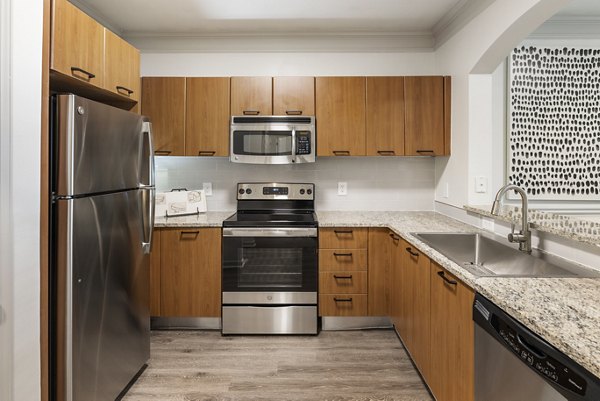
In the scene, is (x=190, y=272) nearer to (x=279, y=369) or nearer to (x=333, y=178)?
(x=279, y=369)

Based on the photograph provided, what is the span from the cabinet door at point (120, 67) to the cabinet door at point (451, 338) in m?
1.93

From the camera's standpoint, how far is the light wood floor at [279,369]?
215 cm

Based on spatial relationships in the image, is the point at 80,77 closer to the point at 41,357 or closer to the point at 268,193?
the point at 41,357

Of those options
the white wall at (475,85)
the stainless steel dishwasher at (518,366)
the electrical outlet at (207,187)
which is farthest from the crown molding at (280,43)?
the stainless steel dishwasher at (518,366)

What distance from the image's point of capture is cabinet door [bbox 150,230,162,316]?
9.52 feet

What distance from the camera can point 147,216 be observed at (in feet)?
7.52

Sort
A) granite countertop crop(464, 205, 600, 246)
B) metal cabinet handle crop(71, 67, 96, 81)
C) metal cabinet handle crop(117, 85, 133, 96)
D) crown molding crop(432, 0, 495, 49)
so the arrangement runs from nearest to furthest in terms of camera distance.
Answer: granite countertop crop(464, 205, 600, 246) → metal cabinet handle crop(71, 67, 96, 81) → metal cabinet handle crop(117, 85, 133, 96) → crown molding crop(432, 0, 495, 49)

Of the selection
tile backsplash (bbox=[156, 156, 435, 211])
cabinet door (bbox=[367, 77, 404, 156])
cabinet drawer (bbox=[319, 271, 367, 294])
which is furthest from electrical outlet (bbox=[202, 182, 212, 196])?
cabinet door (bbox=[367, 77, 404, 156])

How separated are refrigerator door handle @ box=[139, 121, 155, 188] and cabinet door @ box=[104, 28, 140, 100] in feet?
0.71

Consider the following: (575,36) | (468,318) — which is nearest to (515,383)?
(468,318)

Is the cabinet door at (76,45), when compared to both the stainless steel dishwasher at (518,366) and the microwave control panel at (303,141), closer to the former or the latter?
the microwave control panel at (303,141)

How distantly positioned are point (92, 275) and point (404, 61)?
3.00m

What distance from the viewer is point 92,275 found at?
1.76 m

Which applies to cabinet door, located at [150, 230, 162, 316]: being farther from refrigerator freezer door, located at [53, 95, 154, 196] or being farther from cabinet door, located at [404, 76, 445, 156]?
cabinet door, located at [404, 76, 445, 156]
